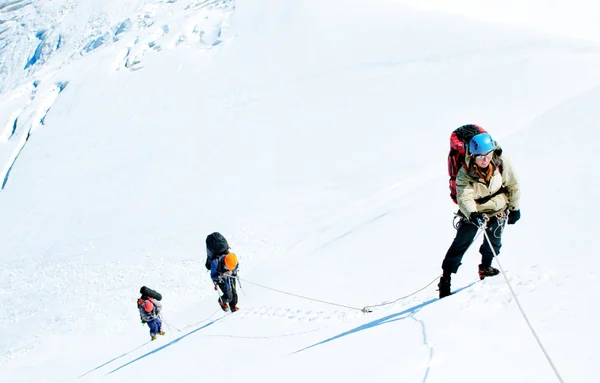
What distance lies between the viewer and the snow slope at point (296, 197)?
458cm

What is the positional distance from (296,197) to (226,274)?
10.4 m

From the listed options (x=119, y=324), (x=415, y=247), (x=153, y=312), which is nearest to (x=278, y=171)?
(x=119, y=324)

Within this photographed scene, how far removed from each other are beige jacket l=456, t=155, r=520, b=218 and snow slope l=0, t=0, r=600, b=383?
0.72 metres

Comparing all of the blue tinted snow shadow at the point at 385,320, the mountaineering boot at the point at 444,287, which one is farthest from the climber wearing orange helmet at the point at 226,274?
the mountaineering boot at the point at 444,287

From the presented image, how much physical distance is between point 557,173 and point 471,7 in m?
32.5

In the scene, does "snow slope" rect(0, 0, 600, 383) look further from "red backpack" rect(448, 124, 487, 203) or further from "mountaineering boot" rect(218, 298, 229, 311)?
"red backpack" rect(448, 124, 487, 203)

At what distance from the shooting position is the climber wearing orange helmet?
10.1 metres

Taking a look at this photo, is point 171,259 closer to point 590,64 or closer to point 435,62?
point 435,62

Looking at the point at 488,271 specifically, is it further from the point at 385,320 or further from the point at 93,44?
the point at 93,44

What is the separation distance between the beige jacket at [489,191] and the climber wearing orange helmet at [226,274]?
6.22 m

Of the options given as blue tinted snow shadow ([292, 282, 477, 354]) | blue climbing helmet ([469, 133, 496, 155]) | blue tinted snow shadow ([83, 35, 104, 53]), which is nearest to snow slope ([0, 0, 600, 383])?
blue tinted snow shadow ([292, 282, 477, 354])

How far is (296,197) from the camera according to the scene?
66.8 ft

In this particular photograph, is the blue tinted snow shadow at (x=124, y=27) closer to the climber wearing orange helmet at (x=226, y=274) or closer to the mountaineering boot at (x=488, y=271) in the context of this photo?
the climber wearing orange helmet at (x=226, y=274)

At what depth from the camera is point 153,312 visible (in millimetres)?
11758
